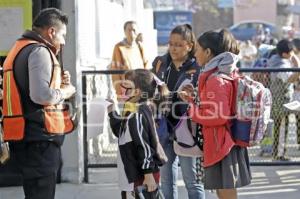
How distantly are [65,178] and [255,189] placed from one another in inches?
81.1

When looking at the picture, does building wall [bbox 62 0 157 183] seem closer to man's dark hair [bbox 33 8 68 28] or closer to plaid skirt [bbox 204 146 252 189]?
man's dark hair [bbox 33 8 68 28]

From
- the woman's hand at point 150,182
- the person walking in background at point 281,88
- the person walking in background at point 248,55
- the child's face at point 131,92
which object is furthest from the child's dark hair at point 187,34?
the person walking in background at point 248,55

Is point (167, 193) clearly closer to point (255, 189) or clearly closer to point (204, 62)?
point (204, 62)

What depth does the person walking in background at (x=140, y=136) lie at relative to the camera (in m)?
5.25

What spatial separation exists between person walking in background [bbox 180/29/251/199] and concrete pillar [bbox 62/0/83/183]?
2455 mm

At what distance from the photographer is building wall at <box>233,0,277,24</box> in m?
55.4

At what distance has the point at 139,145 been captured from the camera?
17.2ft

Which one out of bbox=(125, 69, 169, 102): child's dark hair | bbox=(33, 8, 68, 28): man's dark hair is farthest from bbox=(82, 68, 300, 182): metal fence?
bbox=(33, 8, 68, 28): man's dark hair

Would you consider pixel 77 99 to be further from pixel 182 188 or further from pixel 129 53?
pixel 129 53

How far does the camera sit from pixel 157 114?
5.80m

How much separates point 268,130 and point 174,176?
319 cm

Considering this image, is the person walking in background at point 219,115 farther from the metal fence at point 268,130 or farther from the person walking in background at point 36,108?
the metal fence at point 268,130

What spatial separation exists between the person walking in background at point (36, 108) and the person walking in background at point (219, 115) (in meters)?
1.02

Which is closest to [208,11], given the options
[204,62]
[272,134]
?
[272,134]
